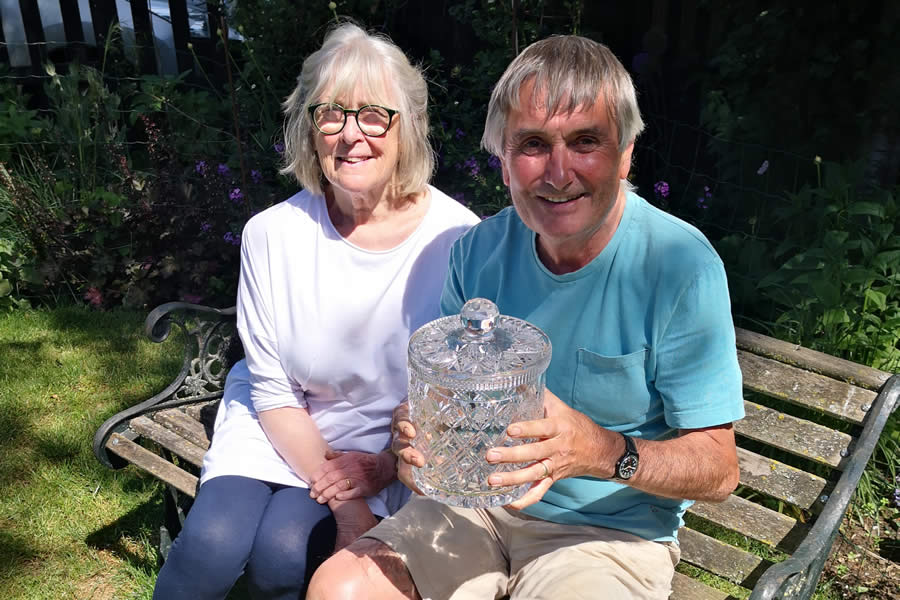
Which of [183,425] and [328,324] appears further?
[183,425]

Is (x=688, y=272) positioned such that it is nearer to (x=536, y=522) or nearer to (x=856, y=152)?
(x=536, y=522)

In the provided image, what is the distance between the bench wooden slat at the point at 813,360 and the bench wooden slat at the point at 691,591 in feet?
2.47

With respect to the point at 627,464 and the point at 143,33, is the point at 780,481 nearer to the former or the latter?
the point at 627,464

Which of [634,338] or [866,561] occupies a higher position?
[634,338]

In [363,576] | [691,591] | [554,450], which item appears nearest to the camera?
[554,450]

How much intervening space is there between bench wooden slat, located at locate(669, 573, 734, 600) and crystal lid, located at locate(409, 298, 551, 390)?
3.20 ft

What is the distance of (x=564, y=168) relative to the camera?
1798 mm

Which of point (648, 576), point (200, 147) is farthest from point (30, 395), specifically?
point (648, 576)

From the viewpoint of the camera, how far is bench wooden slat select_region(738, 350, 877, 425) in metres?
2.39

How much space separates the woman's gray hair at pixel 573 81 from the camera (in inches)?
69.5

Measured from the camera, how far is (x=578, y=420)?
168cm

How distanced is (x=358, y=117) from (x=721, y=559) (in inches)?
67.7

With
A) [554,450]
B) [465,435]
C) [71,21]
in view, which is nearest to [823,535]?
[554,450]

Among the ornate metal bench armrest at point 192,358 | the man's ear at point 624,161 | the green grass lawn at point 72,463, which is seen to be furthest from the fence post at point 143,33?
the man's ear at point 624,161
